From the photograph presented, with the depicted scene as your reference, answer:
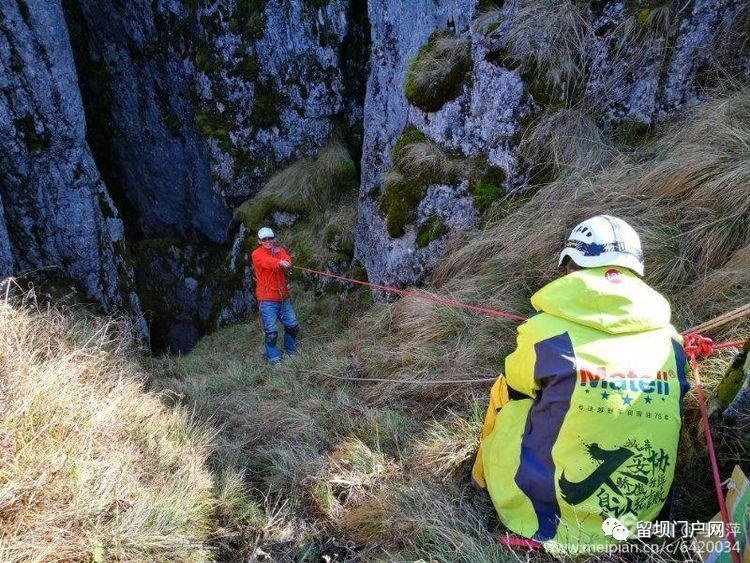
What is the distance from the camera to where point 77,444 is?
2.31 metres

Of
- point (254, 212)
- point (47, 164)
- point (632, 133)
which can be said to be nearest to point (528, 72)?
point (632, 133)

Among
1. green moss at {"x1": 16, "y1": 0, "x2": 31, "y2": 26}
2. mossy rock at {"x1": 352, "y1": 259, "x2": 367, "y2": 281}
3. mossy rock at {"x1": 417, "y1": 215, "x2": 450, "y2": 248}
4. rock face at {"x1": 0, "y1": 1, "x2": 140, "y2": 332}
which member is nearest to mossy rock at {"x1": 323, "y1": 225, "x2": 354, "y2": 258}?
mossy rock at {"x1": 352, "y1": 259, "x2": 367, "y2": 281}

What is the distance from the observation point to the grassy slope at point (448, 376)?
95.3 inches

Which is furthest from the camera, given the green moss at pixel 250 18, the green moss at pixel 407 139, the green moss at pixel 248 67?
the green moss at pixel 248 67

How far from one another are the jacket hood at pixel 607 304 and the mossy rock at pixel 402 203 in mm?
3605

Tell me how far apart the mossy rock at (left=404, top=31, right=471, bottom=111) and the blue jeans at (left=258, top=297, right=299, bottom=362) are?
3103 mm

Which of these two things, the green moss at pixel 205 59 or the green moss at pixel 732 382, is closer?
the green moss at pixel 732 382

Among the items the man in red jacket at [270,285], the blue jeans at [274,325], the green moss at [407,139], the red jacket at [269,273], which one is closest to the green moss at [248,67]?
the green moss at [407,139]

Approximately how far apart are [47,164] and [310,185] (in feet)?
13.6

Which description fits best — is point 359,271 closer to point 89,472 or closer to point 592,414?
point 89,472

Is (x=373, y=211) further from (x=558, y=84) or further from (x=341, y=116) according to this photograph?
(x=341, y=116)

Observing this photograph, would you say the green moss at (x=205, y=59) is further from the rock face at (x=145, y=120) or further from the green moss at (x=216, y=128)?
the green moss at (x=216, y=128)

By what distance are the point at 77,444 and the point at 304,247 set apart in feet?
19.0

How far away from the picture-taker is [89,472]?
2.21 metres
